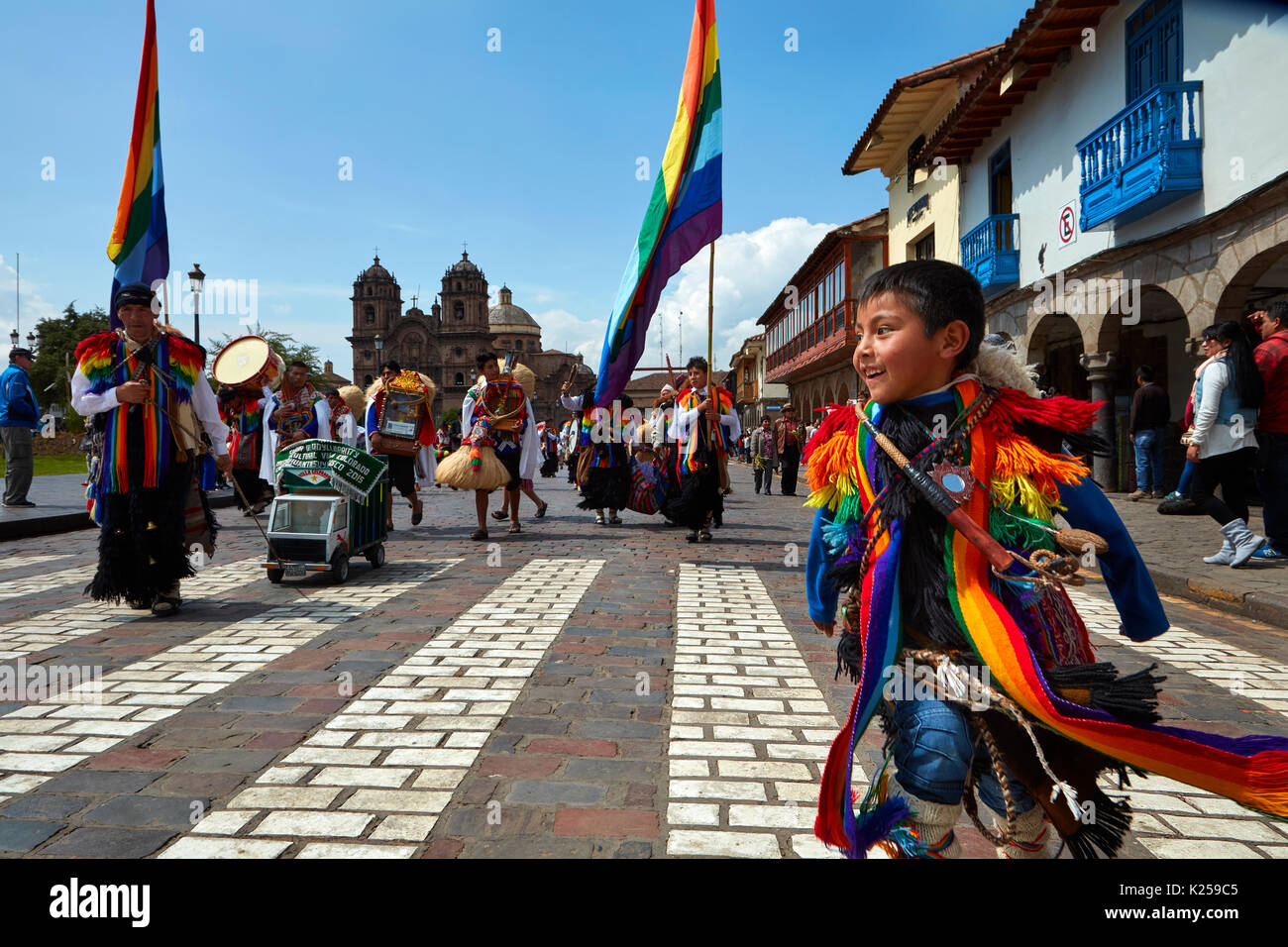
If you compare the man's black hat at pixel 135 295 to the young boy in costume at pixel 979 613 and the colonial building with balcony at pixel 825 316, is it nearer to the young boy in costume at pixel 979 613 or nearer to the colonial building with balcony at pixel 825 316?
the young boy in costume at pixel 979 613

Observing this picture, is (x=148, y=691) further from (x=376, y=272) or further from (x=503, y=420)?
(x=376, y=272)

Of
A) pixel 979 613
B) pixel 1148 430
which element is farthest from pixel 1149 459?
pixel 979 613

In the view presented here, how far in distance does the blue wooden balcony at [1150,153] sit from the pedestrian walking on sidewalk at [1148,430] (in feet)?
7.75

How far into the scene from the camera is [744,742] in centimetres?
323

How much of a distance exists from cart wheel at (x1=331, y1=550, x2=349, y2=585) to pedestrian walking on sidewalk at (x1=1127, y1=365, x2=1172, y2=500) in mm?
10911

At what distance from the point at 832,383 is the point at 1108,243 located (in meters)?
16.8

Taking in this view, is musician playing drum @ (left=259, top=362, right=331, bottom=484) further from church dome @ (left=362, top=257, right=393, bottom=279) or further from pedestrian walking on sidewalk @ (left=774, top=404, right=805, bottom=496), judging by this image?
church dome @ (left=362, top=257, right=393, bottom=279)

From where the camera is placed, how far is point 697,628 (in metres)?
5.28

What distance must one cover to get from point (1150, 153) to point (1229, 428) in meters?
5.73

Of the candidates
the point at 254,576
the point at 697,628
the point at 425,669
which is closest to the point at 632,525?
the point at 254,576

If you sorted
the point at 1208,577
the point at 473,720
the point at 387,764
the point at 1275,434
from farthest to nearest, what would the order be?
the point at 1275,434 → the point at 1208,577 → the point at 473,720 → the point at 387,764

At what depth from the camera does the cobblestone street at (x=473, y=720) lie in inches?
96.3

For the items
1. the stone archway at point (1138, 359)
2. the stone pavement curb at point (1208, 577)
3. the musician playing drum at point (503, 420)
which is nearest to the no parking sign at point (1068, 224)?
the stone archway at point (1138, 359)

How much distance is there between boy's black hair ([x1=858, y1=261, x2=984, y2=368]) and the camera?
1.99 meters
